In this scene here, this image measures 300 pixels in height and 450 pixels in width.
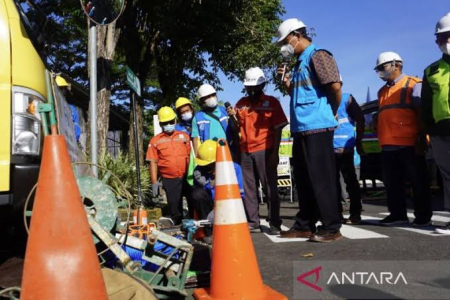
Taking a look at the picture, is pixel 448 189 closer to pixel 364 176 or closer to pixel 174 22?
pixel 364 176

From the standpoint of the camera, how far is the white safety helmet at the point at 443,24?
5.13 metres

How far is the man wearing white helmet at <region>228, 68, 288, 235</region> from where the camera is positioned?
566 centimetres

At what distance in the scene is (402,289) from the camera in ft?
9.13

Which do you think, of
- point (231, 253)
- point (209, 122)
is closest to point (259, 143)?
point (209, 122)

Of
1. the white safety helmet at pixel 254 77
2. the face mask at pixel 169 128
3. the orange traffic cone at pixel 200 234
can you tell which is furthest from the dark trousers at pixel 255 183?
the face mask at pixel 169 128

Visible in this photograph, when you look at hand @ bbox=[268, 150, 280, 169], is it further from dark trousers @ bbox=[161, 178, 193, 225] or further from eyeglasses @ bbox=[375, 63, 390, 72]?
dark trousers @ bbox=[161, 178, 193, 225]

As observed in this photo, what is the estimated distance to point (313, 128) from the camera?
4645 mm

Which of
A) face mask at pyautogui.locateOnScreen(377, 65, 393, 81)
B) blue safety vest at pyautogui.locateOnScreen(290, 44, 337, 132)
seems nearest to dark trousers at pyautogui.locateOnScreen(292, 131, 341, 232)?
blue safety vest at pyautogui.locateOnScreen(290, 44, 337, 132)

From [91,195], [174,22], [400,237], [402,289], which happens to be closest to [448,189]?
[400,237]

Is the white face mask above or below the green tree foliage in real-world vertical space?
below

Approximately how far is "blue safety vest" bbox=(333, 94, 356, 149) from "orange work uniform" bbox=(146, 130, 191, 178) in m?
2.18

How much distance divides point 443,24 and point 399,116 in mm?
1147

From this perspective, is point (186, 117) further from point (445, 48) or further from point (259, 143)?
point (445, 48)

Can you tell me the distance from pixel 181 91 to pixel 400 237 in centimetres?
1489
